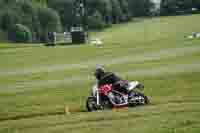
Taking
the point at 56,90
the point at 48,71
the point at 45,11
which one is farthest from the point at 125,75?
the point at 45,11

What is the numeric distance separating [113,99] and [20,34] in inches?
2894

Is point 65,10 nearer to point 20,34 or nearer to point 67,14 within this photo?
point 67,14

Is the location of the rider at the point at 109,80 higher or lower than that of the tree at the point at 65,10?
lower

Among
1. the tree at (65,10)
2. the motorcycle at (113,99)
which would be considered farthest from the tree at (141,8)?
the motorcycle at (113,99)

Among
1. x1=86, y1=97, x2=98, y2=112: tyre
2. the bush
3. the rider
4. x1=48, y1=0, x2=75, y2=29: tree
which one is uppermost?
x1=48, y1=0, x2=75, y2=29: tree

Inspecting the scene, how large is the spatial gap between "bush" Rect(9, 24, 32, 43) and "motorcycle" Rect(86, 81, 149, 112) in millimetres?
72738

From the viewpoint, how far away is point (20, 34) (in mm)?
86938

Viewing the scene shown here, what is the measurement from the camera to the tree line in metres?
89.5

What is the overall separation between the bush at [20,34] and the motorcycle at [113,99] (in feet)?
239

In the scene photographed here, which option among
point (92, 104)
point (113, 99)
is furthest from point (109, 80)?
point (92, 104)

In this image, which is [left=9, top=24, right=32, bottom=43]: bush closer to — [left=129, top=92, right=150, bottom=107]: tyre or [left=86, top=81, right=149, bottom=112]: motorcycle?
[left=86, top=81, right=149, bottom=112]: motorcycle

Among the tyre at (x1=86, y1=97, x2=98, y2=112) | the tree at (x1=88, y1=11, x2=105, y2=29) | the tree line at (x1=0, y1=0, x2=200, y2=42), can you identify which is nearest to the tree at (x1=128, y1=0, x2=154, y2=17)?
the tree line at (x1=0, y1=0, x2=200, y2=42)

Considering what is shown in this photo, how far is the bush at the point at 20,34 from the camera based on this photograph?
8694cm

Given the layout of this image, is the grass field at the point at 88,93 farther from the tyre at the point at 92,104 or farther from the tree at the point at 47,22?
the tree at the point at 47,22
